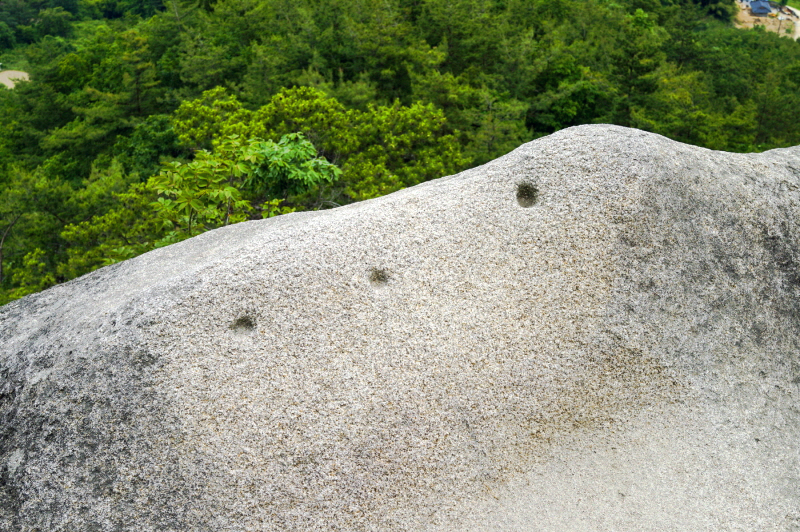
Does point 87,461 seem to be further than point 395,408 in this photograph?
No

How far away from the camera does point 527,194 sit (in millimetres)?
5883

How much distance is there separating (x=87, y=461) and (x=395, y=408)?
Result: 2480mm

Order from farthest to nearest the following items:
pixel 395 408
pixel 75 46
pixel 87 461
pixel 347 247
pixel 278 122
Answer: pixel 75 46 → pixel 278 122 → pixel 347 247 → pixel 395 408 → pixel 87 461

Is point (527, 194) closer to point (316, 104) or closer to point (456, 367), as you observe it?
point (456, 367)

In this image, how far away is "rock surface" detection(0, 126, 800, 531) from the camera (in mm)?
4840

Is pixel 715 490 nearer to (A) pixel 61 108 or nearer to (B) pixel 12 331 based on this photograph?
(B) pixel 12 331

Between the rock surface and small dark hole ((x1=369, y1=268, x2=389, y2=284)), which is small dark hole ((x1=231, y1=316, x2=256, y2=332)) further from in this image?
small dark hole ((x1=369, y1=268, x2=389, y2=284))

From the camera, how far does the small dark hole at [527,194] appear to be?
5.81 metres

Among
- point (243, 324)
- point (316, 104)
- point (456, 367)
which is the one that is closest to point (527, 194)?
point (456, 367)

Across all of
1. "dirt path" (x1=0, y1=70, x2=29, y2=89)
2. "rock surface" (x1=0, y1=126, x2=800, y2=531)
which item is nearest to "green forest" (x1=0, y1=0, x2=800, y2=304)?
"rock surface" (x1=0, y1=126, x2=800, y2=531)

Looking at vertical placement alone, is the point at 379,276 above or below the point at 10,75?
above

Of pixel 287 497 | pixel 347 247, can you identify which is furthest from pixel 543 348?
pixel 287 497

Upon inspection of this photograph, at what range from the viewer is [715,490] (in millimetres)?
5383

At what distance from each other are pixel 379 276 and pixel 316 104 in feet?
41.9
